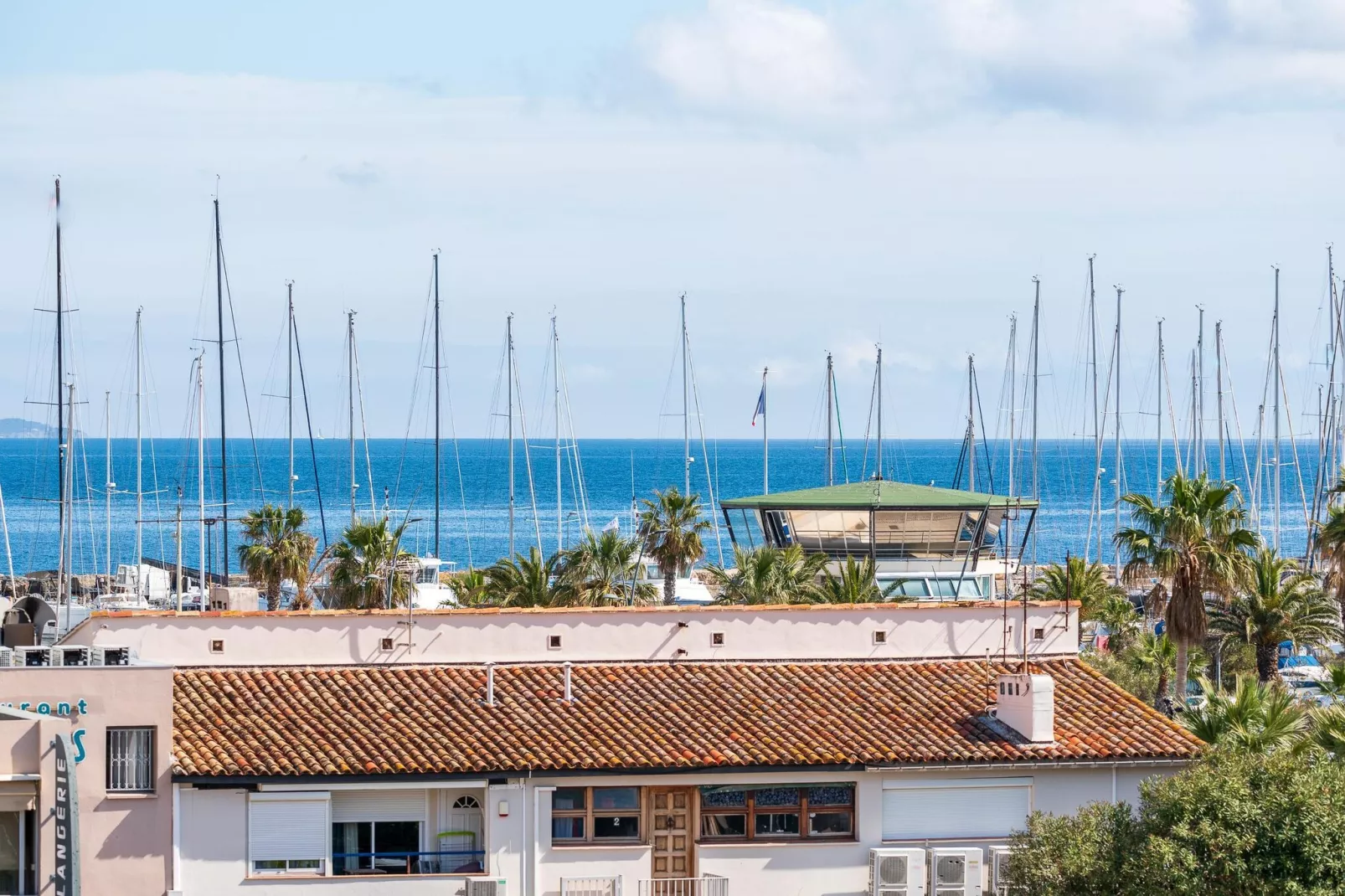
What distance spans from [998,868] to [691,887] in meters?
4.47

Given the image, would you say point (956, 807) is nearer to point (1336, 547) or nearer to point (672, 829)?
point (672, 829)

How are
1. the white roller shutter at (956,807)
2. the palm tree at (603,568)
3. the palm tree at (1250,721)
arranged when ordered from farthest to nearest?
the palm tree at (603,568) < the palm tree at (1250,721) < the white roller shutter at (956,807)

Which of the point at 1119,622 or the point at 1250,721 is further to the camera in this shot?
the point at 1119,622

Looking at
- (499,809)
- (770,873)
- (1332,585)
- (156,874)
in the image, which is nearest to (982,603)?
(770,873)

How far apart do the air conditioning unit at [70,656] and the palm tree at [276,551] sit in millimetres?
40885

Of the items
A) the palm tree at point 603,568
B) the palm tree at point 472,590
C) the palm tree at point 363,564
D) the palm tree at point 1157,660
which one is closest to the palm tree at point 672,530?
the palm tree at point 603,568

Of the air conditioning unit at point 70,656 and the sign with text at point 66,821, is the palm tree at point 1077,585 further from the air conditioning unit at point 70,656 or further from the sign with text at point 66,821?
the sign with text at point 66,821

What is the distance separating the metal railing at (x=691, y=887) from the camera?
28.9m

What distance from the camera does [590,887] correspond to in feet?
94.5

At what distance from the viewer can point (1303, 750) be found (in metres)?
30.2

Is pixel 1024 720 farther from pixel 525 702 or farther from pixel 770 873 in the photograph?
pixel 525 702

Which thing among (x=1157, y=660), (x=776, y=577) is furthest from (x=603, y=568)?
(x=1157, y=660)

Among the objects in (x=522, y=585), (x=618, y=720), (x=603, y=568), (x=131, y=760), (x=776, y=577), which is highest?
(x=776, y=577)

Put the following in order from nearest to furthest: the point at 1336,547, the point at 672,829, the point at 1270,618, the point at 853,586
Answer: the point at 672,829, the point at 853,586, the point at 1270,618, the point at 1336,547
